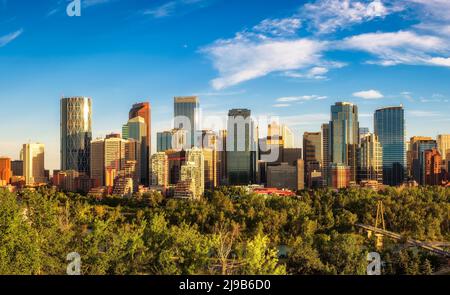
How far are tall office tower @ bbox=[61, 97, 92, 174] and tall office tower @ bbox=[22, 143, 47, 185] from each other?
1.14 metres

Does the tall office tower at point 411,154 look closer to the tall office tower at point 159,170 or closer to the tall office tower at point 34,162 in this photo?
the tall office tower at point 159,170

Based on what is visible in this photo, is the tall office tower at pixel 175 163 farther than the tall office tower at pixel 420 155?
Yes

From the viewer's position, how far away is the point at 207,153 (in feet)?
86.5

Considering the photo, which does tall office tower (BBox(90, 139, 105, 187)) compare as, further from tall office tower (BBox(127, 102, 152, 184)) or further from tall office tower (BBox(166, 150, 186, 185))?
tall office tower (BBox(166, 150, 186, 185))

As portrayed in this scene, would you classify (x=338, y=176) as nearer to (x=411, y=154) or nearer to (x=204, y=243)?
(x=411, y=154)

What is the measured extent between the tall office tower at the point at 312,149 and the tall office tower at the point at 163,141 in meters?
7.86

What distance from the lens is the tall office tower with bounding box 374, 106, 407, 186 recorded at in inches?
1046

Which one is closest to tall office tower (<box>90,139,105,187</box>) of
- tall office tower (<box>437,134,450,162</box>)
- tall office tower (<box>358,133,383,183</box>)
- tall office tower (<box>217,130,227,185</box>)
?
tall office tower (<box>217,130,227,185</box>)

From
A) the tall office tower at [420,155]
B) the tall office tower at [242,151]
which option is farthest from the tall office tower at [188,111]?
the tall office tower at [420,155]

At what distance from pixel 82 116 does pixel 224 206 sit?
17677mm

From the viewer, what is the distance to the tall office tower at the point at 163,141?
31.0 meters

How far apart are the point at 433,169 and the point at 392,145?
14.9ft

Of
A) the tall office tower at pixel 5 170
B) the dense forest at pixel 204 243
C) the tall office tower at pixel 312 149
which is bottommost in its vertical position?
the dense forest at pixel 204 243
